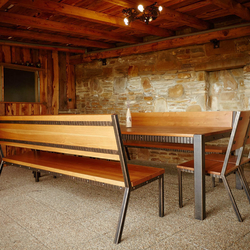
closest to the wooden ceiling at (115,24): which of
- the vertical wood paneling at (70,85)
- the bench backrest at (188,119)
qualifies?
the vertical wood paneling at (70,85)

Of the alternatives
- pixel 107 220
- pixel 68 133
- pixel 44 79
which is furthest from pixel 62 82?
pixel 107 220

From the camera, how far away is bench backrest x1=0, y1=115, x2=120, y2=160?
5.77 feet

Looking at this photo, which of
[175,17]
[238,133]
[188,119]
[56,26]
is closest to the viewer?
[238,133]

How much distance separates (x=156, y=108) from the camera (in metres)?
5.02

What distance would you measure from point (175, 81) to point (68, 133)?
→ 3.17 m

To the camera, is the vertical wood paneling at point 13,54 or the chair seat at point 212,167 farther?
the vertical wood paneling at point 13,54

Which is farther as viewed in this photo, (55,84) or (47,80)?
(55,84)

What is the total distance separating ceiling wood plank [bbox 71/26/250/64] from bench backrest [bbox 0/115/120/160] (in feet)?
10.3

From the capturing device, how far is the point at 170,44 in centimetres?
469

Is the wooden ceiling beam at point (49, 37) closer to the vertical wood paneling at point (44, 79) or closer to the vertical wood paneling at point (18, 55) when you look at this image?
the vertical wood paneling at point (18, 55)

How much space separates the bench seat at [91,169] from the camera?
1883 millimetres

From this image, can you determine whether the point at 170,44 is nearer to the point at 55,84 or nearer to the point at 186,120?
the point at 186,120

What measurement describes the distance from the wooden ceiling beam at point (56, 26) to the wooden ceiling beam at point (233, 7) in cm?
210

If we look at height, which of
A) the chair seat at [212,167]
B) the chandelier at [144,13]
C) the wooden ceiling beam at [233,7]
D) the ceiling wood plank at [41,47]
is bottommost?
the chair seat at [212,167]
